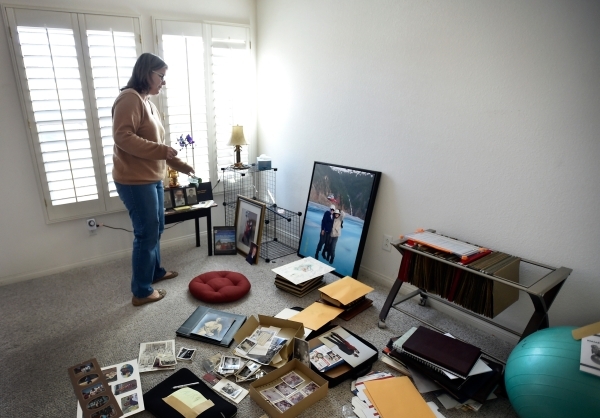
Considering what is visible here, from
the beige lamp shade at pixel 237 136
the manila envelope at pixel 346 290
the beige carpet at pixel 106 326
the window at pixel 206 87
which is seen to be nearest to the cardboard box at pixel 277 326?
the beige carpet at pixel 106 326

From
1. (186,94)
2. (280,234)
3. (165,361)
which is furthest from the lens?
(280,234)

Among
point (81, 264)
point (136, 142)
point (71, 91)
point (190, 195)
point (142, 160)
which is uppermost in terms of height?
point (71, 91)

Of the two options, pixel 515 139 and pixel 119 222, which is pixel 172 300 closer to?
pixel 119 222

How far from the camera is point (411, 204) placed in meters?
2.39

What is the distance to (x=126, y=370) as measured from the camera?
A: 1.76 m

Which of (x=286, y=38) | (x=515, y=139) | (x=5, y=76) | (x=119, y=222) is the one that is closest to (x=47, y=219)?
(x=119, y=222)

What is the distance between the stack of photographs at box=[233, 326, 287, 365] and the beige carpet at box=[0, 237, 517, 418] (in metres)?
0.13

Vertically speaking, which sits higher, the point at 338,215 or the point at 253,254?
the point at 338,215

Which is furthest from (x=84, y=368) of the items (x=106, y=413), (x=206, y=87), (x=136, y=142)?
(x=206, y=87)

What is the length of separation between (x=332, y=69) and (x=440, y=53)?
2.81 feet

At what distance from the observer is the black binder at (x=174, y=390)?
1522mm

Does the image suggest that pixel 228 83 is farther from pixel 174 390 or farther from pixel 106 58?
pixel 174 390

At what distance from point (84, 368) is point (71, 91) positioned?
1840 millimetres

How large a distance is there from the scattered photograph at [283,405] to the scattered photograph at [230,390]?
0.68ft
